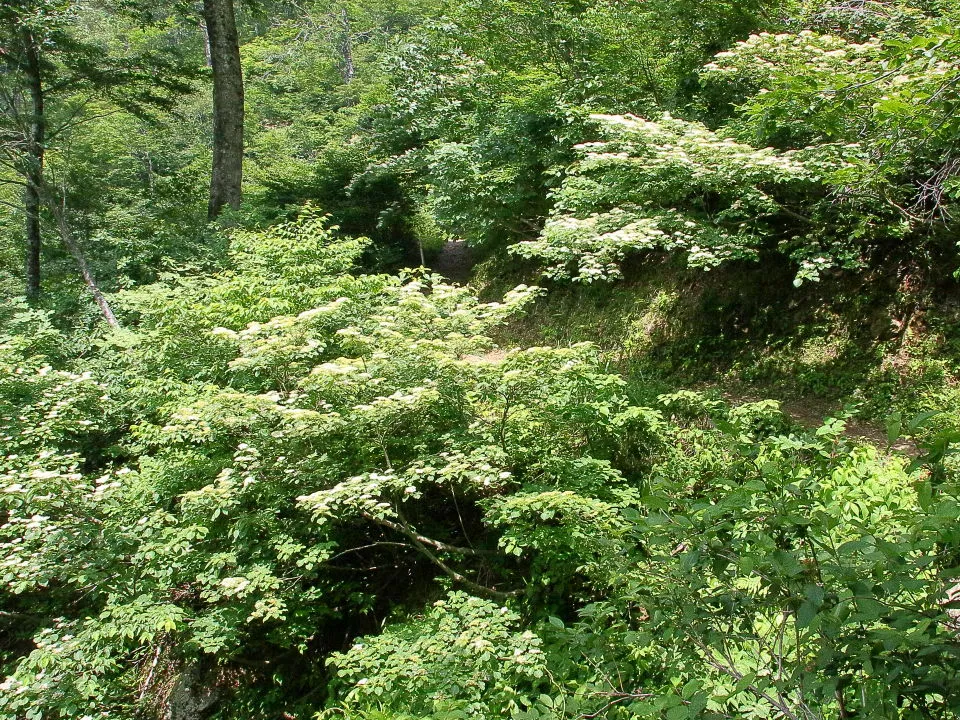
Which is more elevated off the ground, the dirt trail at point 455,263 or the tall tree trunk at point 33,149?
the tall tree trunk at point 33,149

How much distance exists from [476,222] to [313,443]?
6.17 m

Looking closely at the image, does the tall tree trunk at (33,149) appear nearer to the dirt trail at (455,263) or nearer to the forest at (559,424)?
the forest at (559,424)

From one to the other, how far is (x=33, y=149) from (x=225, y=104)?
9.98 feet

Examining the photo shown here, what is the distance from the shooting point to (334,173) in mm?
11672

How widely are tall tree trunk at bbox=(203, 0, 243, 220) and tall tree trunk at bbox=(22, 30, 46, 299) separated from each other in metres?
2.54

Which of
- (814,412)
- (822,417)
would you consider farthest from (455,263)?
Answer: (822,417)

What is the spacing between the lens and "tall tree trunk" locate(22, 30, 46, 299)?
9.13 meters

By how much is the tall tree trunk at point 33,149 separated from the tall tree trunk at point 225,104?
2535mm

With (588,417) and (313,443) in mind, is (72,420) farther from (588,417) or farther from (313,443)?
(588,417)

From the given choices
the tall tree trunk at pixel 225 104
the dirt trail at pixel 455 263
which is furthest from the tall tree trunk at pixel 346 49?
the tall tree trunk at pixel 225 104

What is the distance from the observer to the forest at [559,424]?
165 cm

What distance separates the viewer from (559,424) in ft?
16.7

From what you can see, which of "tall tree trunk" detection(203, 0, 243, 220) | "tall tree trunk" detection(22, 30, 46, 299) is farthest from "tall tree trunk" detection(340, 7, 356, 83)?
"tall tree trunk" detection(22, 30, 46, 299)

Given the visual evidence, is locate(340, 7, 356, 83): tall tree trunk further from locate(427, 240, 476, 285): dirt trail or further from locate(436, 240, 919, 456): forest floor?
locate(436, 240, 919, 456): forest floor
